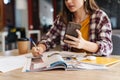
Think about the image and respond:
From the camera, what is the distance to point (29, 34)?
523 centimetres

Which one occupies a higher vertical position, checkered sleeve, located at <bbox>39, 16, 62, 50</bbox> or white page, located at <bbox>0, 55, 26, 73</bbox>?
checkered sleeve, located at <bbox>39, 16, 62, 50</bbox>

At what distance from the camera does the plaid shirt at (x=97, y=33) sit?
1.42 metres

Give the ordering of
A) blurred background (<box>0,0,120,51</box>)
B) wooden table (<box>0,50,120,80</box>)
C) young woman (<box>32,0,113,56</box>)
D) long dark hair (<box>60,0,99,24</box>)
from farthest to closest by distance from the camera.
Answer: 1. blurred background (<box>0,0,120,51</box>)
2. long dark hair (<box>60,0,99,24</box>)
3. young woman (<box>32,0,113,56</box>)
4. wooden table (<box>0,50,120,80</box>)

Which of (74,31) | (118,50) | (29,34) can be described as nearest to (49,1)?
(29,34)

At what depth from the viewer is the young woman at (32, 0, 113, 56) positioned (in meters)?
1.37

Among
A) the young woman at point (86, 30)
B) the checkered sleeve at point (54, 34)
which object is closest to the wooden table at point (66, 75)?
the young woman at point (86, 30)

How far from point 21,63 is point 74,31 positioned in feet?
1.14

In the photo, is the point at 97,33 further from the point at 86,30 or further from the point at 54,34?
the point at 54,34

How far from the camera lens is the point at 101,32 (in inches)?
59.0

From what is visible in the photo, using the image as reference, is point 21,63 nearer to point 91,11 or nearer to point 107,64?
point 107,64

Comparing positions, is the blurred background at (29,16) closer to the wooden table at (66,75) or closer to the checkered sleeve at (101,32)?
the checkered sleeve at (101,32)

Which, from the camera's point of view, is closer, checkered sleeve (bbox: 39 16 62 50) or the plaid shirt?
the plaid shirt

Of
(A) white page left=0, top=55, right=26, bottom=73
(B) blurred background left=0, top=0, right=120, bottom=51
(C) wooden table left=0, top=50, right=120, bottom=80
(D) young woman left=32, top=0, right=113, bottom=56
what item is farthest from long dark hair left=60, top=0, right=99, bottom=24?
(B) blurred background left=0, top=0, right=120, bottom=51

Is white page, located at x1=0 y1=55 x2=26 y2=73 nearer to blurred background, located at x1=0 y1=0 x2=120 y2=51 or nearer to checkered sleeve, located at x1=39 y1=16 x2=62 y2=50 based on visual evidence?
checkered sleeve, located at x1=39 y1=16 x2=62 y2=50
